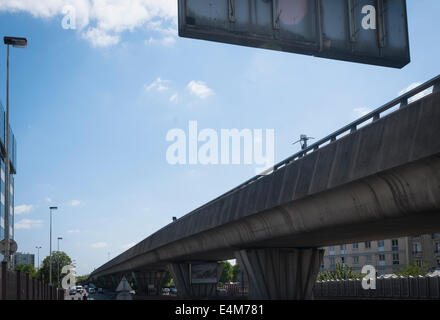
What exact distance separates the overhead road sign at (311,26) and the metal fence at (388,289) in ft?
118

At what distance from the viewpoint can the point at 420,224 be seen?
2195 centimetres

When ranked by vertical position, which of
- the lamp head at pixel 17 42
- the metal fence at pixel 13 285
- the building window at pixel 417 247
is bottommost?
the metal fence at pixel 13 285

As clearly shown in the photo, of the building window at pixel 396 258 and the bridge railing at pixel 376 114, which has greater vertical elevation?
the bridge railing at pixel 376 114

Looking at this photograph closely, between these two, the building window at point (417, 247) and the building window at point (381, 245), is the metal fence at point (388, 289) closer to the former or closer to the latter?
the building window at point (417, 247)

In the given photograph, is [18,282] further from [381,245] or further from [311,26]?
[381,245]

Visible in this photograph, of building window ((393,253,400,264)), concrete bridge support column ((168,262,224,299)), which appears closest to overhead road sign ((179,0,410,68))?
concrete bridge support column ((168,262,224,299))

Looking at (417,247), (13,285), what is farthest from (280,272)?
(417,247)

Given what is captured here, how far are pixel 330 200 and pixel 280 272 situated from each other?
1422cm

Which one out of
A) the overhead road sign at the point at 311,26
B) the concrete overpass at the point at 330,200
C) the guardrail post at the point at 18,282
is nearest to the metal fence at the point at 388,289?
the concrete overpass at the point at 330,200

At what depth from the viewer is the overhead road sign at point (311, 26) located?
35.5ft
